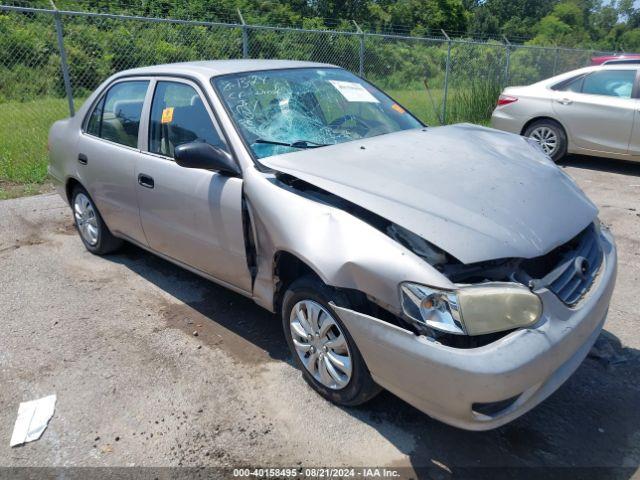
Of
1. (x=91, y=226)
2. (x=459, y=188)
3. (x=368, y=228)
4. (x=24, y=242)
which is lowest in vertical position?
(x=24, y=242)

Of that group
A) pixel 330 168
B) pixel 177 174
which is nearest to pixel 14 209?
pixel 177 174

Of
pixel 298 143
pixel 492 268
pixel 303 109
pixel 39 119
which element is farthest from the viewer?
pixel 39 119

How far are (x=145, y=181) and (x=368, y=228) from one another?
2069 millimetres

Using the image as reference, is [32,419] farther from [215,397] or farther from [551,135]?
[551,135]

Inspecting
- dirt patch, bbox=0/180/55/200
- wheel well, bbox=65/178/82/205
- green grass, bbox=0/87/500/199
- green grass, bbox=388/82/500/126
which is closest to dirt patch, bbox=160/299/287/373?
wheel well, bbox=65/178/82/205

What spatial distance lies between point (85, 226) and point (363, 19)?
1254 inches

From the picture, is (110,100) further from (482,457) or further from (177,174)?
(482,457)

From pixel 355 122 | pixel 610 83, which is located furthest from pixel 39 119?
pixel 610 83

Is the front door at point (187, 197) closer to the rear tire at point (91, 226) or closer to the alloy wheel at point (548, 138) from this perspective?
the rear tire at point (91, 226)

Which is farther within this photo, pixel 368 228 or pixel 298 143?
pixel 298 143

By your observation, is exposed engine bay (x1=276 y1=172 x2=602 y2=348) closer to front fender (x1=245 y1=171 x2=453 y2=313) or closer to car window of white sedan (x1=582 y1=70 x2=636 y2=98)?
front fender (x1=245 y1=171 x2=453 y2=313)

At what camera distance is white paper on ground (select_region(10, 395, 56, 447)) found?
285 centimetres

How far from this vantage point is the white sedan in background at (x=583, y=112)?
25.3 ft

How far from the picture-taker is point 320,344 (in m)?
2.93
